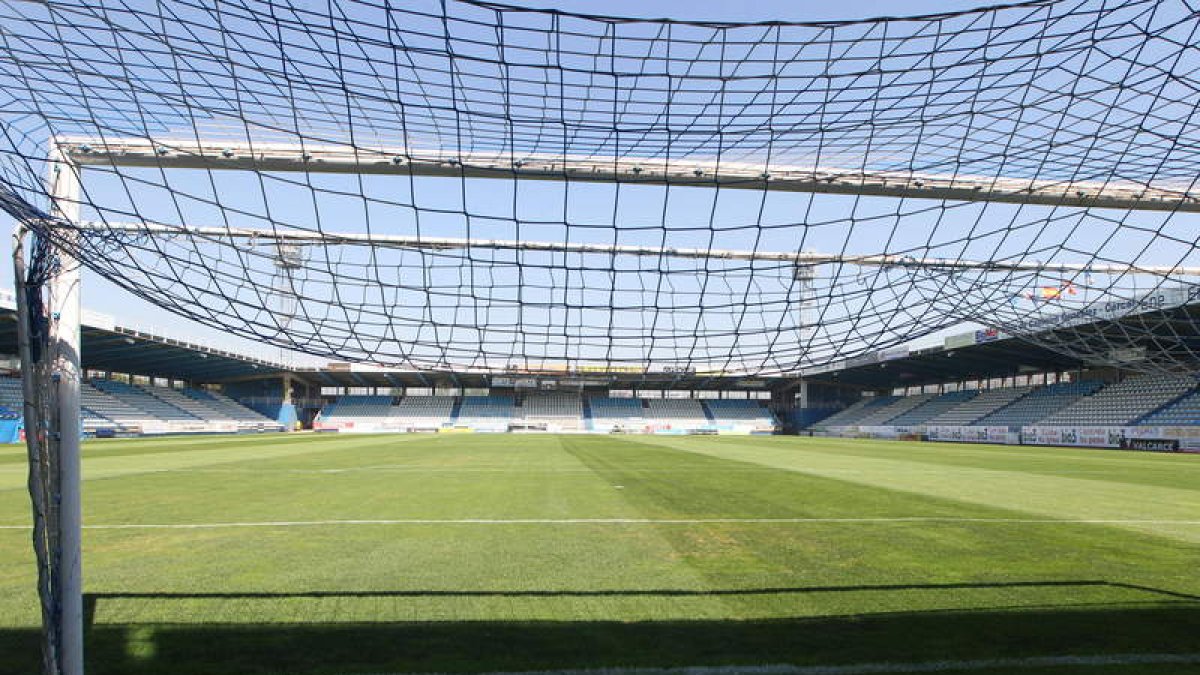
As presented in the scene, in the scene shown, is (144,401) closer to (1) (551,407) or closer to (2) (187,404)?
(2) (187,404)

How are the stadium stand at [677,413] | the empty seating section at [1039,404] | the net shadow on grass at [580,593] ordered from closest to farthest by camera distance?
the net shadow on grass at [580,593] → the empty seating section at [1039,404] → the stadium stand at [677,413]

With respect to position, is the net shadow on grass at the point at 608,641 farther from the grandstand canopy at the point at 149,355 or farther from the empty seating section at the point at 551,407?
the empty seating section at the point at 551,407

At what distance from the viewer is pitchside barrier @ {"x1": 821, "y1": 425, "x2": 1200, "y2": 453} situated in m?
29.5

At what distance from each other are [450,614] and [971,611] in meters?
3.51

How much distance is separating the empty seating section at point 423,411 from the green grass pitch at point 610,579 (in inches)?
1966

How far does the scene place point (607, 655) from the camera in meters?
4.00

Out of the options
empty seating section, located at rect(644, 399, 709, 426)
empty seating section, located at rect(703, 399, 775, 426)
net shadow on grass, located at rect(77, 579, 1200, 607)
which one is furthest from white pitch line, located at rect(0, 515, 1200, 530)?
empty seating section, located at rect(703, 399, 775, 426)

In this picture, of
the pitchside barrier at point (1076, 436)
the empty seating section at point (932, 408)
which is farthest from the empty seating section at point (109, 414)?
the empty seating section at point (932, 408)

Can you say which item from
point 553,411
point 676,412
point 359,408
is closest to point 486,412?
point 553,411

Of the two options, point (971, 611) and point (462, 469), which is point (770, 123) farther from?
point (462, 469)

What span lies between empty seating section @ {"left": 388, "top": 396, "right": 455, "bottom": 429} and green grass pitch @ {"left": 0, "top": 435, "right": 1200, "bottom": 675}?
49.9 m

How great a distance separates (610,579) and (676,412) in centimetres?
5933

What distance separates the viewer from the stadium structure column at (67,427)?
2.83m

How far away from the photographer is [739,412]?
65.3 meters
